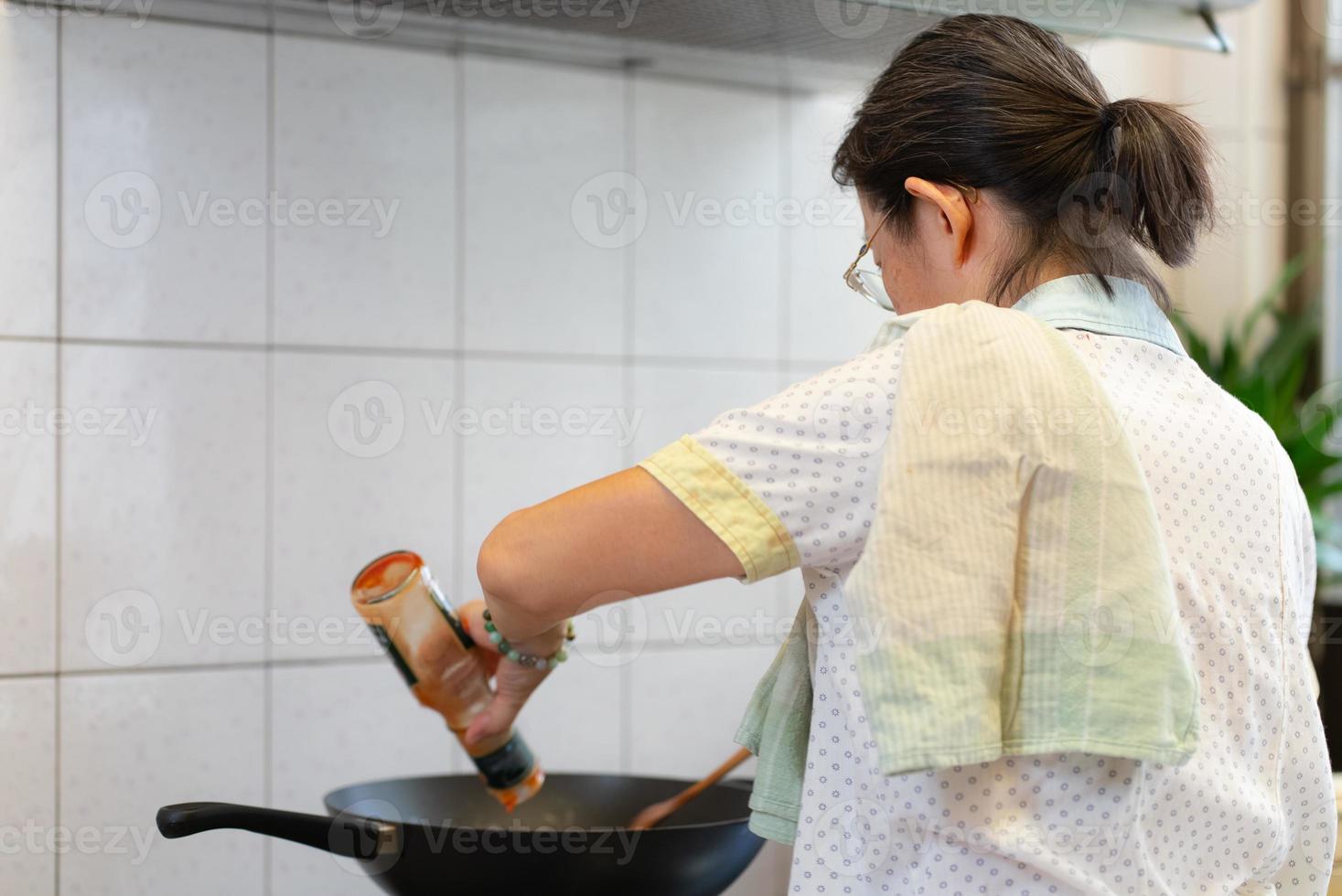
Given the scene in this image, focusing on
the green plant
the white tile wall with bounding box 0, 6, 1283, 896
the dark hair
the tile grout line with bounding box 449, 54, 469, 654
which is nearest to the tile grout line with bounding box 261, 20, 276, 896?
the white tile wall with bounding box 0, 6, 1283, 896

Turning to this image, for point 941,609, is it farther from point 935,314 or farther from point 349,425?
point 349,425

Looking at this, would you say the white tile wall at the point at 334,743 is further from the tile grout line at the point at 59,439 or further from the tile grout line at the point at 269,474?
the tile grout line at the point at 59,439

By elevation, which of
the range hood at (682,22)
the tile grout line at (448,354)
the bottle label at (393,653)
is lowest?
the bottle label at (393,653)

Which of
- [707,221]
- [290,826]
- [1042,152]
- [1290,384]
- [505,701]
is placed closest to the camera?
[1042,152]

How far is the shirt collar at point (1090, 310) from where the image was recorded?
79cm

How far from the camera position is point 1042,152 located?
0.79 meters

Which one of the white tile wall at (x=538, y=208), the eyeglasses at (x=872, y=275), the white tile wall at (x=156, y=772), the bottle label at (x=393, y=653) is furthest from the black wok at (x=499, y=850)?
the white tile wall at (x=538, y=208)

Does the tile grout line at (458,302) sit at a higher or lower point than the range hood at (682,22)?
lower

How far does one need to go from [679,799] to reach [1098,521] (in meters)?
0.58

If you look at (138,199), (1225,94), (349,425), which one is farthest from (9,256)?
(1225,94)

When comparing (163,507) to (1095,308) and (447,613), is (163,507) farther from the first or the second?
(1095,308)

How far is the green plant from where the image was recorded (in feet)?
5.96

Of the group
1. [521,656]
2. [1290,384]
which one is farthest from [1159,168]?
[1290,384]

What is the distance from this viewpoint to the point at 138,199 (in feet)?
4.22
